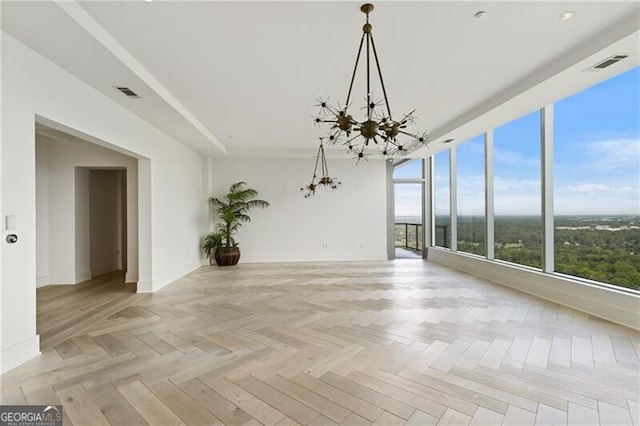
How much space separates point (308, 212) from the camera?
859 cm

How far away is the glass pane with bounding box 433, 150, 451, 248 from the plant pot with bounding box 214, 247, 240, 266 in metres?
5.44

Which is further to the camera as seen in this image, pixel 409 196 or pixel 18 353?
pixel 409 196

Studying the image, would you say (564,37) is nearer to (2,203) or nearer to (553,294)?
(553,294)

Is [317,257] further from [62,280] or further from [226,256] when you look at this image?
[62,280]

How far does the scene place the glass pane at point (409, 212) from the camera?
9055 mm

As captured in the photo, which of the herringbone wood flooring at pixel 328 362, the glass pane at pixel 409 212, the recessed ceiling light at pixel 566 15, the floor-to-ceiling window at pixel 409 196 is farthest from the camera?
the glass pane at pixel 409 212

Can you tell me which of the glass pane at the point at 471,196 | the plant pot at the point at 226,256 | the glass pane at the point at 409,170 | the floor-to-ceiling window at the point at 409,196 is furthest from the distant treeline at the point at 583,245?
the plant pot at the point at 226,256

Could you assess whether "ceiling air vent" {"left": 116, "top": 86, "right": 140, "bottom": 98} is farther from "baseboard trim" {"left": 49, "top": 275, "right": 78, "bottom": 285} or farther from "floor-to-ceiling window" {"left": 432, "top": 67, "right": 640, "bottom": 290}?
"floor-to-ceiling window" {"left": 432, "top": 67, "right": 640, "bottom": 290}

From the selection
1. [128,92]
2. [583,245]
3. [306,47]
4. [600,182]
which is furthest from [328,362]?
[600,182]

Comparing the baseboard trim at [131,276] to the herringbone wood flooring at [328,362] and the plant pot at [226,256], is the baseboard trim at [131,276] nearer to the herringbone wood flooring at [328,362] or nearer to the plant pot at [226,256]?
the herringbone wood flooring at [328,362]

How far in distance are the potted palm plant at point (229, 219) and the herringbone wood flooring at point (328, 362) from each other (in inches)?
112

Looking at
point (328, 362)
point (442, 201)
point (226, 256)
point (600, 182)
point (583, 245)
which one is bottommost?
point (328, 362)

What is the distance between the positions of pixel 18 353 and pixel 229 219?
5.08 m

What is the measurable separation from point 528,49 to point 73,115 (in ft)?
16.3
